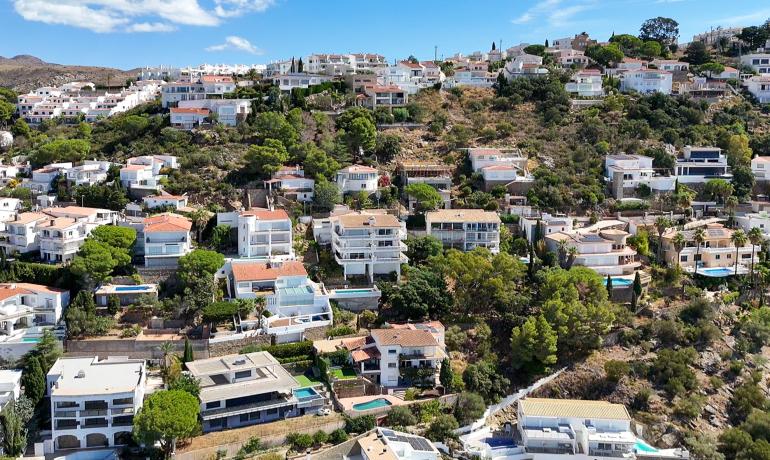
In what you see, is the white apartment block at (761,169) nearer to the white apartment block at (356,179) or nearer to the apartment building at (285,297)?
the white apartment block at (356,179)

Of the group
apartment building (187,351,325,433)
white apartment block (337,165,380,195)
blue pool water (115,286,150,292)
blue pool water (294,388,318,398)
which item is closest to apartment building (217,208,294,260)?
blue pool water (115,286,150,292)

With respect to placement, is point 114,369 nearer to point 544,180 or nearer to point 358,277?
point 358,277

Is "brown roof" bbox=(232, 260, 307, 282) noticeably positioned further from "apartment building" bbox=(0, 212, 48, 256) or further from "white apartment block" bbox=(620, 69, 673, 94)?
"white apartment block" bbox=(620, 69, 673, 94)

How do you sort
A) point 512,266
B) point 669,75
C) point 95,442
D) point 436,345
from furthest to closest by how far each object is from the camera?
point 669,75
point 512,266
point 436,345
point 95,442

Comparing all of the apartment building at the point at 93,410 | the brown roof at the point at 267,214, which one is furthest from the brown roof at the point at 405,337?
the brown roof at the point at 267,214

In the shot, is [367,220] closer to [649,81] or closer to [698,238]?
[698,238]

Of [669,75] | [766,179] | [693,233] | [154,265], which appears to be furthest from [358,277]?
[669,75]

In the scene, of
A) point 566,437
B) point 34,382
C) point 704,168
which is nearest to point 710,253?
point 704,168
